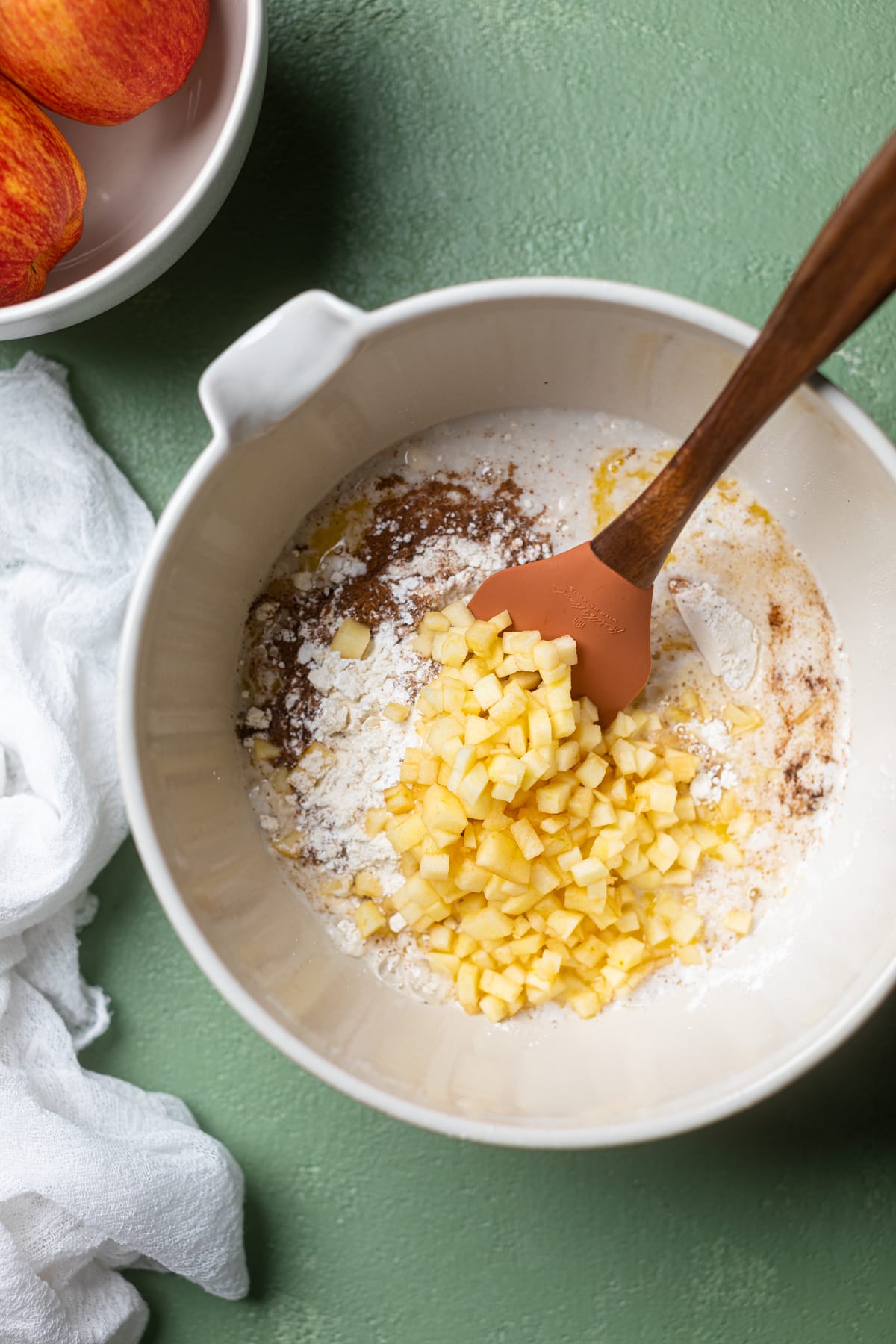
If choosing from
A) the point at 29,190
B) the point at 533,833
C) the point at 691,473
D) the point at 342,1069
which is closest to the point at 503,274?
the point at 691,473

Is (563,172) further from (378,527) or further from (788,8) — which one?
(378,527)

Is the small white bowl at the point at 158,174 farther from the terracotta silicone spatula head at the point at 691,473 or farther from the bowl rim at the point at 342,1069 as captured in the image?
the terracotta silicone spatula head at the point at 691,473

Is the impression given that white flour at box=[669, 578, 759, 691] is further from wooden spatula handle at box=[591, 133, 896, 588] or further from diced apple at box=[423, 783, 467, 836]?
diced apple at box=[423, 783, 467, 836]

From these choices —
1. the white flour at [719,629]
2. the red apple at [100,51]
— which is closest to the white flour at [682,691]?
the white flour at [719,629]

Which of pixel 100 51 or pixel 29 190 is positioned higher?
pixel 100 51

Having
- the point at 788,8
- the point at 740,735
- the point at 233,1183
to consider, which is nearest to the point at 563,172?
the point at 788,8

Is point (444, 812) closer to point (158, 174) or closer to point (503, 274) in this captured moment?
point (503, 274)
